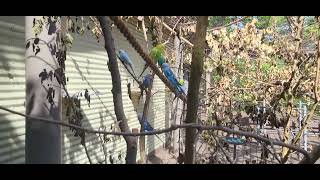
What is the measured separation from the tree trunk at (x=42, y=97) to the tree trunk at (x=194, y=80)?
105 cm

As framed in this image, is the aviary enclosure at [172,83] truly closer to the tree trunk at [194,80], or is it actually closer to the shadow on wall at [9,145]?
the shadow on wall at [9,145]

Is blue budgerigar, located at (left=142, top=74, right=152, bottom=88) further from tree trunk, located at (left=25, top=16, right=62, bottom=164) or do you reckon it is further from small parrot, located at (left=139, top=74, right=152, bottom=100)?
tree trunk, located at (left=25, top=16, right=62, bottom=164)

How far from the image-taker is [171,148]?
9.68 ft

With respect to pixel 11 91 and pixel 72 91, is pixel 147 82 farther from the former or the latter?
pixel 72 91

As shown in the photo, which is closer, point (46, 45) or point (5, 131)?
point (46, 45)

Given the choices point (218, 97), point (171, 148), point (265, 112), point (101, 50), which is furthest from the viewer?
point (101, 50)

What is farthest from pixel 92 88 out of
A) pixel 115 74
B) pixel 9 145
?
pixel 115 74

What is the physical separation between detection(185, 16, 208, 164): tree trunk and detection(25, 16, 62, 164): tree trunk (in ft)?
3.45

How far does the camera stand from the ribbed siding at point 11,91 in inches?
158

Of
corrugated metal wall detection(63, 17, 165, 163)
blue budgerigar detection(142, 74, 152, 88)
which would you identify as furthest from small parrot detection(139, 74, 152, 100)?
corrugated metal wall detection(63, 17, 165, 163)

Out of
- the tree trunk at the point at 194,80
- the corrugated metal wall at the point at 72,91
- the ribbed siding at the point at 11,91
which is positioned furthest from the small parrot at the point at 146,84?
the ribbed siding at the point at 11,91

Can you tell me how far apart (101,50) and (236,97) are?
2062mm
